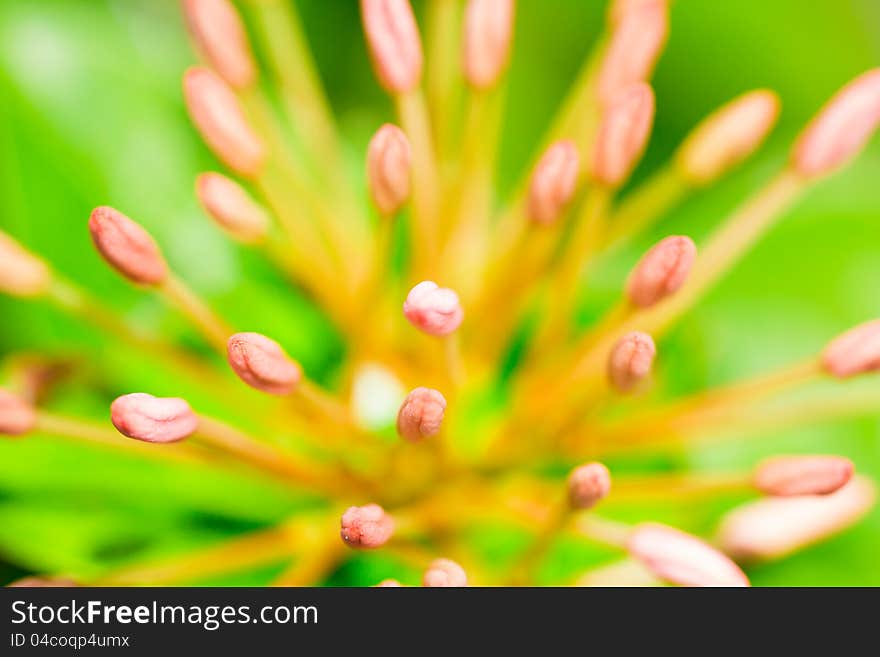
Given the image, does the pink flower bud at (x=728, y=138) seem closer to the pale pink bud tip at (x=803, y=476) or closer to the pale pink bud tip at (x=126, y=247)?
the pale pink bud tip at (x=803, y=476)

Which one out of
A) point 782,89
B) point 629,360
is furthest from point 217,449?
point 782,89

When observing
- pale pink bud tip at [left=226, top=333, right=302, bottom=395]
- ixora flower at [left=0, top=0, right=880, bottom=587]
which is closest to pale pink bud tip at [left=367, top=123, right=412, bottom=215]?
ixora flower at [left=0, top=0, right=880, bottom=587]

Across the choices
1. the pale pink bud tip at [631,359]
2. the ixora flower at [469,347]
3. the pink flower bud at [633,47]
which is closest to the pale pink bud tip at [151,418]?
the ixora flower at [469,347]

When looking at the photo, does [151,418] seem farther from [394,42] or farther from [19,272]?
[394,42]

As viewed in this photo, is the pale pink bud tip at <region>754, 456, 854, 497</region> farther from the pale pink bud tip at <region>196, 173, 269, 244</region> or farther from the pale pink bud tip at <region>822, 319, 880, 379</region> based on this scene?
the pale pink bud tip at <region>196, 173, 269, 244</region>

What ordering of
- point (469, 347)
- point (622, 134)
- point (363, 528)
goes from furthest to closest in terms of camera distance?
point (469, 347) → point (622, 134) → point (363, 528)

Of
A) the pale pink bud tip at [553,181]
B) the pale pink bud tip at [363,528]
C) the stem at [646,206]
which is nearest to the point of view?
the pale pink bud tip at [363,528]

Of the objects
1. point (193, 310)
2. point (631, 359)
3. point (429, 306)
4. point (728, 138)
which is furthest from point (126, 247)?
point (728, 138)
